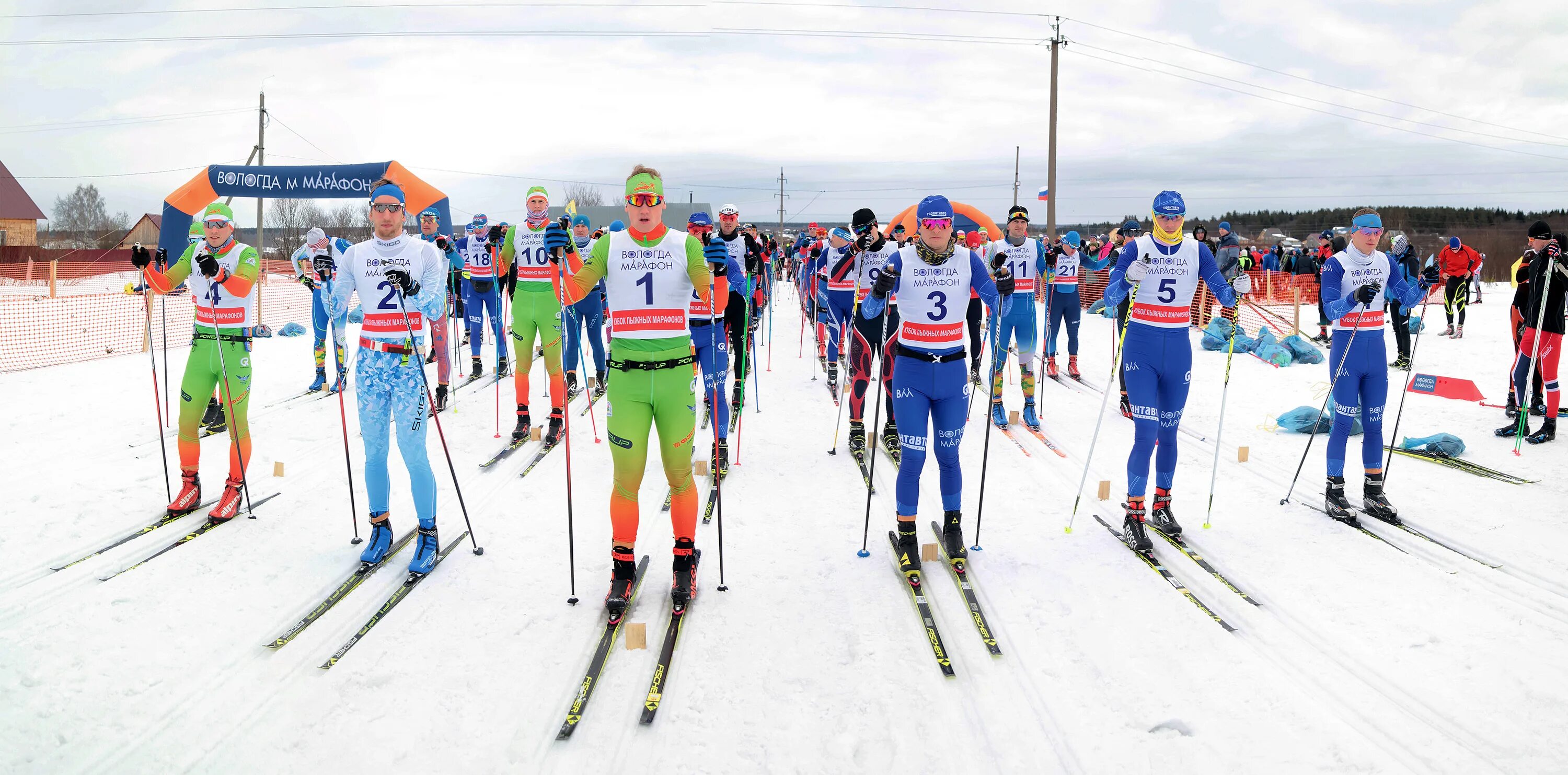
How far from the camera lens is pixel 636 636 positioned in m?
3.93

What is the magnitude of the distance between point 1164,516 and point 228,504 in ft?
21.6

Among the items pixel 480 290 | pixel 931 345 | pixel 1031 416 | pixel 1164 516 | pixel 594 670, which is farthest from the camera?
pixel 480 290

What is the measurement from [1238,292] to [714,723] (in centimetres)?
472

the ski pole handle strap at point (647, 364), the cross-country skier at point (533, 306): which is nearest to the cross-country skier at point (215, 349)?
the cross-country skier at point (533, 306)

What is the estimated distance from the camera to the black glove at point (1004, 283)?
15.9 feet

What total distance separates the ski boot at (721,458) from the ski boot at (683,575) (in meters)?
1.74

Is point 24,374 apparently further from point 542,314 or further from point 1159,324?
point 1159,324

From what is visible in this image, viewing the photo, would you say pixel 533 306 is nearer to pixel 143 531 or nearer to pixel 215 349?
pixel 215 349

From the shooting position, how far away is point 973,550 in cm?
533

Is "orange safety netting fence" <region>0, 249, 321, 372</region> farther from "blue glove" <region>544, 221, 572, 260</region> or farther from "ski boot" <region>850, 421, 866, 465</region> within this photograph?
"ski boot" <region>850, 421, 866, 465</region>

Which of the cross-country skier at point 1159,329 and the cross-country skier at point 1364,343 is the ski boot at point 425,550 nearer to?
the cross-country skier at point 1159,329

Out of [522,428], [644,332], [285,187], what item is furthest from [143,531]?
[285,187]

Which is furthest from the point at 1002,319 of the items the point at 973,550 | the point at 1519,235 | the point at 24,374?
the point at 1519,235

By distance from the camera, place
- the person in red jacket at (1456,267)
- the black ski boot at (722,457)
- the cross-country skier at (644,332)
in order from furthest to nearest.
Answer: the person in red jacket at (1456,267)
the black ski boot at (722,457)
the cross-country skier at (644,332)
